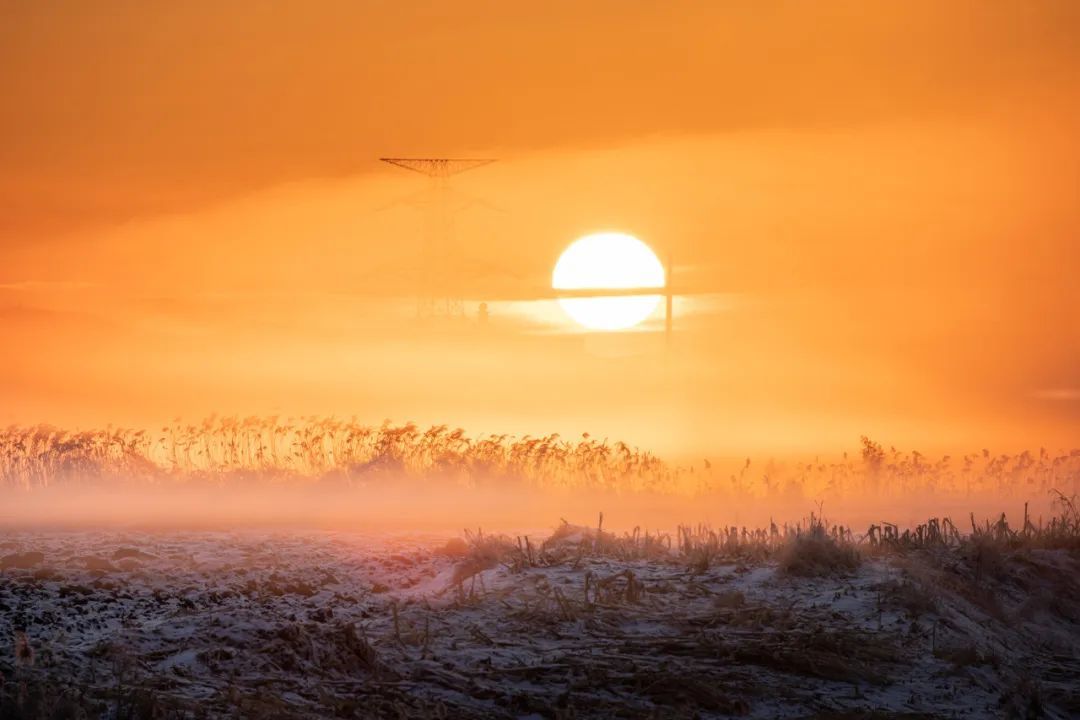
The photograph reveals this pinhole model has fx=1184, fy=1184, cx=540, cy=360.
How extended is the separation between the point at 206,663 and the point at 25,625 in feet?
5.28

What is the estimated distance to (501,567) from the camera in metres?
12.5

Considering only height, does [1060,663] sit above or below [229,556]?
below

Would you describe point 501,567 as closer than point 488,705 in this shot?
No

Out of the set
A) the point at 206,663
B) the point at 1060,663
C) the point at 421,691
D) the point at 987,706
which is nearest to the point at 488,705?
the point at 421,691

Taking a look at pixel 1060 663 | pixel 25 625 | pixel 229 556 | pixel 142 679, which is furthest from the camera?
pixel 229 556

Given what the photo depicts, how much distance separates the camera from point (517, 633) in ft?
33.7

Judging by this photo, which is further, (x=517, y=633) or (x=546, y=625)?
(x=546, y=625)

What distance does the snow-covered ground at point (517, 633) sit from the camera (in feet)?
28.9

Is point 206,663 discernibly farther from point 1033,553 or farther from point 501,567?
point 1033,553

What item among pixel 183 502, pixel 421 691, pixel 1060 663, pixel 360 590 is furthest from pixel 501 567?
pixel 183 502

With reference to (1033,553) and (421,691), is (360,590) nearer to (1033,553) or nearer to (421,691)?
(421,691)

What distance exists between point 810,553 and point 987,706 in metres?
2.87

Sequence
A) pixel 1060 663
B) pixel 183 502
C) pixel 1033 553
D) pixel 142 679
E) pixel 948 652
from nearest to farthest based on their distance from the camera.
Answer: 1. pixel 142 679
2. pixel 948 652
3. pixel 1060 663
4. pixel 1033 553
5. pixel 183 502

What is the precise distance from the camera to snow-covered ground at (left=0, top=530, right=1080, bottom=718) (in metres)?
8.82
